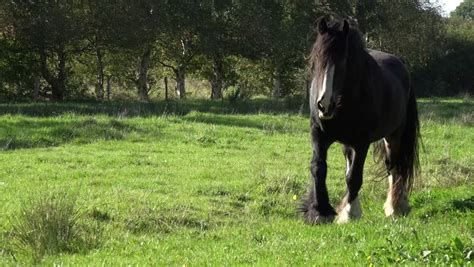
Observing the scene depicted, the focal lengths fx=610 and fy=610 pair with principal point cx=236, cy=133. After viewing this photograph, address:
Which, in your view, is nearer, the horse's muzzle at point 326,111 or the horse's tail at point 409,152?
the horse's muzzle at point 326,111

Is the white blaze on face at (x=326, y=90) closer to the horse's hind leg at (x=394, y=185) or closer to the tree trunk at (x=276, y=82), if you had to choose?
the horse's hind leg at (x=394, y=185)

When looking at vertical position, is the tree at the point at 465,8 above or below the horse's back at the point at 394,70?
above

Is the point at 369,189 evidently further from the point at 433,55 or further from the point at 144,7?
the point at 433,55

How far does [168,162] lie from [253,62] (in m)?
29.5

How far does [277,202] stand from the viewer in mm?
11008

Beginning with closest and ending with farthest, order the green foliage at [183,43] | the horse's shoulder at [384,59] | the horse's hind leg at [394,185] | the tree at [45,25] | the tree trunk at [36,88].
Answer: the horse's hind leg at [394,185], the horse's shoulder at [384,59], the tree at [45,25], the green foliage at [183,43], the tree trunk at [36,88]

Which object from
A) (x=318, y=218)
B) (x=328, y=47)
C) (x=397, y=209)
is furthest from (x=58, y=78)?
(x=328, y=47)

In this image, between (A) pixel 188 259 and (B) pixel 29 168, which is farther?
(B) pixel 29 168

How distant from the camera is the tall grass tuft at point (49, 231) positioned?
23.4ft

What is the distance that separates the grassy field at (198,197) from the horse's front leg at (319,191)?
223 millimetres

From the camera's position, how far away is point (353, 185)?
827 centimetres

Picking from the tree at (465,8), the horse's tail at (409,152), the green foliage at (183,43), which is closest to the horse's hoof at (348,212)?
the horse's tail at (409,152)

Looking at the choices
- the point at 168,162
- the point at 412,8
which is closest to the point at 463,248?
the point at 168,162

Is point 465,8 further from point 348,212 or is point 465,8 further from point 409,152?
point 348,212
